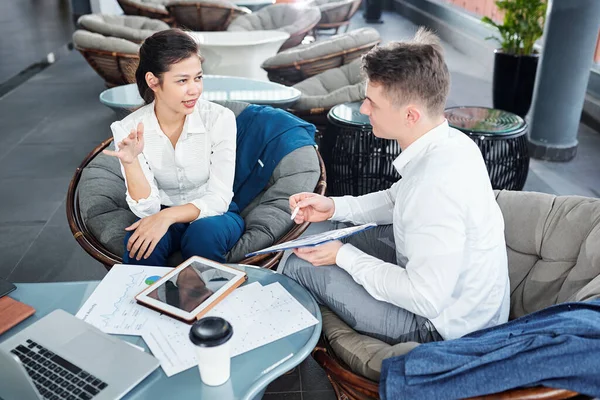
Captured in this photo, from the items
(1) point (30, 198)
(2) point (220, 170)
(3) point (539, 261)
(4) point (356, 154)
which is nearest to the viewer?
(3) point (539, 261)

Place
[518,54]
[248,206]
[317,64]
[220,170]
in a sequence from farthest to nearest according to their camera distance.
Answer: [518,54]
[317,64]
[248,206]
[220,170]

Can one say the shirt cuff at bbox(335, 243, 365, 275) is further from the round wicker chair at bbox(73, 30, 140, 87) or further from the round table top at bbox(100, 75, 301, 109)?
the round wicker chair at bbox(73, 30, 140, 87)

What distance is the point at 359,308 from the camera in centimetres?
163

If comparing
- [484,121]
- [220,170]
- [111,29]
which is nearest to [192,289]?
[220,170]

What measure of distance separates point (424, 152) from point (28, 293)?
4.09 feet

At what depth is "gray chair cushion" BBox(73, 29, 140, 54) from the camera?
4.88 meters

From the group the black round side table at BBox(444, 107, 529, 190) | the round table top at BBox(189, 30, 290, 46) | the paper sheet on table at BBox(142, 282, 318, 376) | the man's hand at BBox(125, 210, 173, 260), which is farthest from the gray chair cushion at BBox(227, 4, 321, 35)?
the paper sheet on table at BBox(142, 282, 318, 376)

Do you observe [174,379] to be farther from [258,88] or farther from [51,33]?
[51,33]

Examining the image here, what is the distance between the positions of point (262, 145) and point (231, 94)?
133 cm

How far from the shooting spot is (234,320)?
4.98 feet

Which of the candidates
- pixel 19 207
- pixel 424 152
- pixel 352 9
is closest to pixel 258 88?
pixel 19 207

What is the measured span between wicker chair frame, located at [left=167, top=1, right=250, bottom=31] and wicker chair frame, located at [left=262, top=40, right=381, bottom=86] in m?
2.98

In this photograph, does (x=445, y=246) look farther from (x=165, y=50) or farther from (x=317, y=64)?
(x=317, y=64)

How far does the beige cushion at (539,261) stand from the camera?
1.54m
